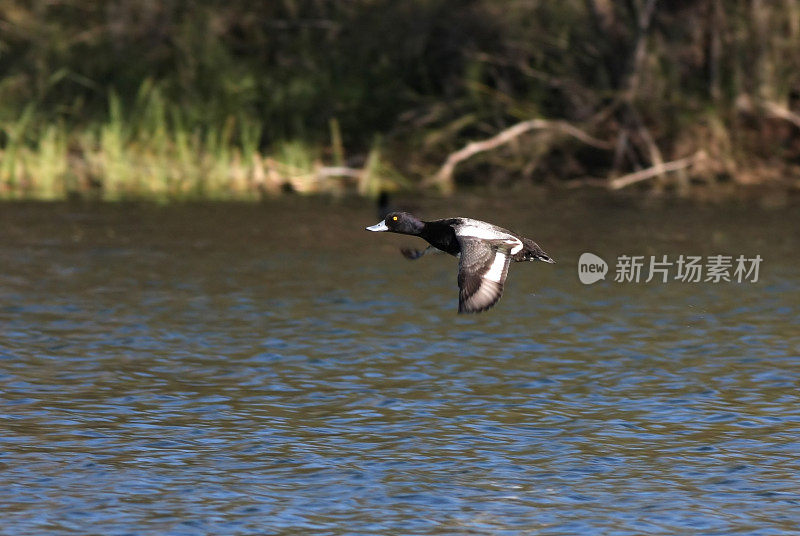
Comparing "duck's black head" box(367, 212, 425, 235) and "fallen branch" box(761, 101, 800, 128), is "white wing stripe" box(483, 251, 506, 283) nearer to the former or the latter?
"duck's black head" box(367, 212, 425, 235)

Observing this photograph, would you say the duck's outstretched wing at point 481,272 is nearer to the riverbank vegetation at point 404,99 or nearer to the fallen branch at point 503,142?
the riverbank vegetation at point 404,99

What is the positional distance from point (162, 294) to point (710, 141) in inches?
478

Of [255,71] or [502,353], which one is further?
[255,71]

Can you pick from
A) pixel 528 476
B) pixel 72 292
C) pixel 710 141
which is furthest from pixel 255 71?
pixel 528 476

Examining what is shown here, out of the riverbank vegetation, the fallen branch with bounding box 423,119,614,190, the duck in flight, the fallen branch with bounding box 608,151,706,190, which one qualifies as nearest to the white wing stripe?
the duck in flight

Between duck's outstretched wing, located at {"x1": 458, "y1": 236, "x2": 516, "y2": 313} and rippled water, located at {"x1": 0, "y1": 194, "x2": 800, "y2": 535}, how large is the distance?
902mm

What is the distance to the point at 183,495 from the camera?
803 centimetres

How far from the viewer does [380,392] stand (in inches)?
420

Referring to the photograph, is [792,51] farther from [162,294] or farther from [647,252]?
[162,294]

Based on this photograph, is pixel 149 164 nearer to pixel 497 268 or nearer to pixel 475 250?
pixel 475 250

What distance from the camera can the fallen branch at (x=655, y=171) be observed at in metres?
23.9

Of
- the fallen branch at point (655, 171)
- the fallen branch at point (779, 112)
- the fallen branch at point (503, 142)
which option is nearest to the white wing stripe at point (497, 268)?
the fallen branch at point (503, 142)

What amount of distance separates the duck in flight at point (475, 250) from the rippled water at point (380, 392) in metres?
0.93

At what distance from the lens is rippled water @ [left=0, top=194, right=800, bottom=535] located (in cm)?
787
